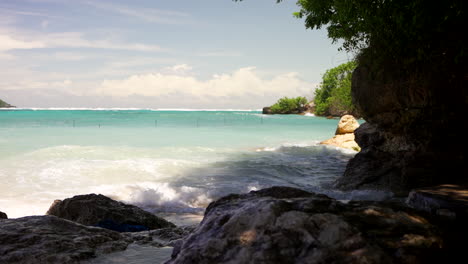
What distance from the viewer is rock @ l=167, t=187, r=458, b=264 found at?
70.6 inches

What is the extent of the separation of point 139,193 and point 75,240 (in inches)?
242

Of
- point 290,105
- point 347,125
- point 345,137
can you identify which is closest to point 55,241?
point 345,137

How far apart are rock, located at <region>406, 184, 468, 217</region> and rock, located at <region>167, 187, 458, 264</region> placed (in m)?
0.68

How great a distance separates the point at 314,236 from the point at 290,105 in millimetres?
100827

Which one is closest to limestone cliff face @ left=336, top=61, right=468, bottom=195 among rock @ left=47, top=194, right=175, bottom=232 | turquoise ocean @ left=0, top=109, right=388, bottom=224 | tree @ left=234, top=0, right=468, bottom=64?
tree @ left=234, top=0, right=468, bottom=64

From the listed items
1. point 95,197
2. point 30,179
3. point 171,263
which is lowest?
point 30,179

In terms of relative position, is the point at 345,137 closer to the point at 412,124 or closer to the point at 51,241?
the point at 412,124

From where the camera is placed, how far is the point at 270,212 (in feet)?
6.72

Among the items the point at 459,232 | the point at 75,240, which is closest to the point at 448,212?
the point at 459,232

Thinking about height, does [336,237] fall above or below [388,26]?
below

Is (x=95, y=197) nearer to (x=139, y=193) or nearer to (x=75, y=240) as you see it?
(x=75, y=240)

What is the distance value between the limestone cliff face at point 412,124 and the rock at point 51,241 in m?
6.62

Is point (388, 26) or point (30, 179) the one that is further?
point (30, 179)

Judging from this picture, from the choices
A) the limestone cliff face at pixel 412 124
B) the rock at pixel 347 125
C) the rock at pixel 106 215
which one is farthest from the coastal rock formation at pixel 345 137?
the rock at pixel 106 215
